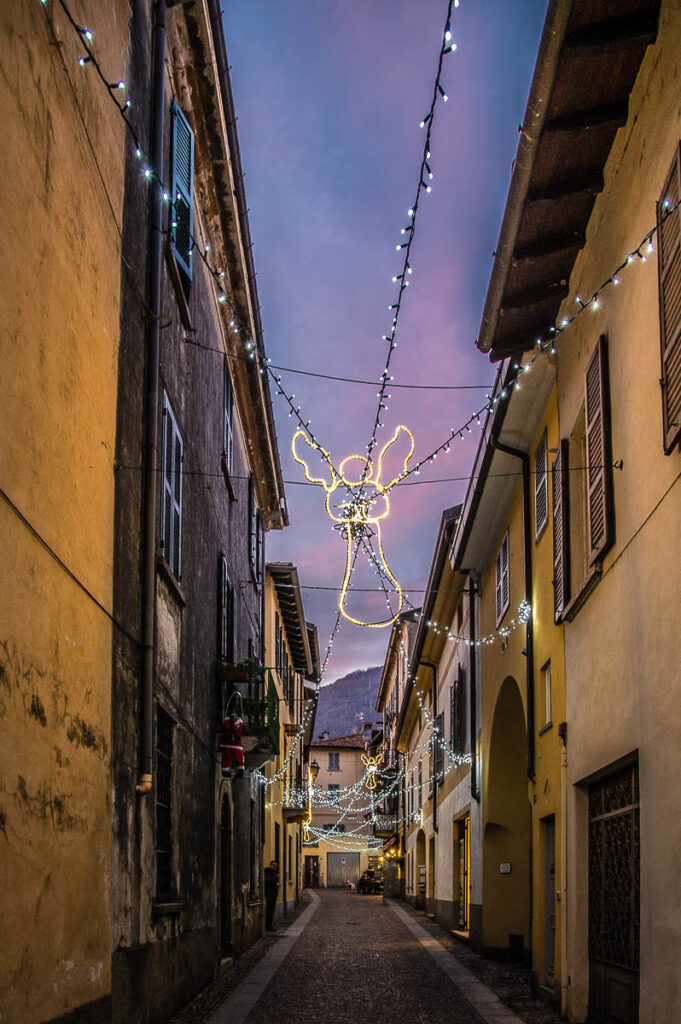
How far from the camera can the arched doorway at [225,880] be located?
1642 centimetres

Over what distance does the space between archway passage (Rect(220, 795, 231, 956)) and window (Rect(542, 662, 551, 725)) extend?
18.2 feet

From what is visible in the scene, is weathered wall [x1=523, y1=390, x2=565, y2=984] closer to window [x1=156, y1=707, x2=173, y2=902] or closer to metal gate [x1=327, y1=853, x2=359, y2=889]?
window [x1=156, y1=707, x2=173, y2=902]

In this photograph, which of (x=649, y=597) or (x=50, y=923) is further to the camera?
(x=649, y=597)

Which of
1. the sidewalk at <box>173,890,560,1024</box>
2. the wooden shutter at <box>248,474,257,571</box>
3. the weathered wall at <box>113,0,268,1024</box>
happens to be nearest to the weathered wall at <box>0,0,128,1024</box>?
the weathered wall at <box>113,0,268,1024</box>

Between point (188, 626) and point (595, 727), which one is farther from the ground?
point (188, 626)

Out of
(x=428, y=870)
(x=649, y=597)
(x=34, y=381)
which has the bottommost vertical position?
(x=428, y=870)

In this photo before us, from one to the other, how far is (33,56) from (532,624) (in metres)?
9.51

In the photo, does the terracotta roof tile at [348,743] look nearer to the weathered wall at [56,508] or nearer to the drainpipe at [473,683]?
the drainpipe at [473,683]

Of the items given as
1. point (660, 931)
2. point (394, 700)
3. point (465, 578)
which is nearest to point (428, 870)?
point (465, 578)

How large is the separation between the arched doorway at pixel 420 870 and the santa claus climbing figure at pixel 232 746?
2218 centimetres

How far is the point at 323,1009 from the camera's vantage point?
1177 cm

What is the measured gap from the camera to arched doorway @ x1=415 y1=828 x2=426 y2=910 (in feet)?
117

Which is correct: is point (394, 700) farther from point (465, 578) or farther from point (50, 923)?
point (50, 923)

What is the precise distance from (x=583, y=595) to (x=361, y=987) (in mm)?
6505
